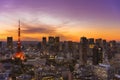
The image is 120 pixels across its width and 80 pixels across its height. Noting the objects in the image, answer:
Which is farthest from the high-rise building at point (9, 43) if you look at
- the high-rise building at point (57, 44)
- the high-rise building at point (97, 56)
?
the high-rise building at point (97, 56)

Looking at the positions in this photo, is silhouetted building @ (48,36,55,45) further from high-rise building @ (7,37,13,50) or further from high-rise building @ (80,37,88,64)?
high-rise building @ (80,37,88,64)

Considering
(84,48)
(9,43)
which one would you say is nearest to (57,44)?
(9,43)

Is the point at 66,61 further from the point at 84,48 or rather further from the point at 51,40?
the point at 51,40

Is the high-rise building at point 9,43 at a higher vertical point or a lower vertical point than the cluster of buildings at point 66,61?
higher

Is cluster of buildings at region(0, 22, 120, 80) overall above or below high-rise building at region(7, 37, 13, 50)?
below

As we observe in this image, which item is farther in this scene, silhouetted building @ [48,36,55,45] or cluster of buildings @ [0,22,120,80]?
silhouetted building @ [48,36,55,45]

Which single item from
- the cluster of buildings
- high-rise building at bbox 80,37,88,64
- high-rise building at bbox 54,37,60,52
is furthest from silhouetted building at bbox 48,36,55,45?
high-rise building at bbox 80,37,88,64

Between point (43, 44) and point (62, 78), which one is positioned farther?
point (43, 44)

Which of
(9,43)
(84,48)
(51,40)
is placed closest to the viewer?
(84,48)

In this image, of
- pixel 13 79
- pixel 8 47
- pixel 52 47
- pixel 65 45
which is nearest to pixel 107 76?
pixel 13 79

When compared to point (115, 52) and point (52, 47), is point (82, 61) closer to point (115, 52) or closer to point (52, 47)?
point (115, 52)

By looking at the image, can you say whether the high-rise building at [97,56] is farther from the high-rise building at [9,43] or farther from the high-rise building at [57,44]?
the high-rise building at [9,43]
